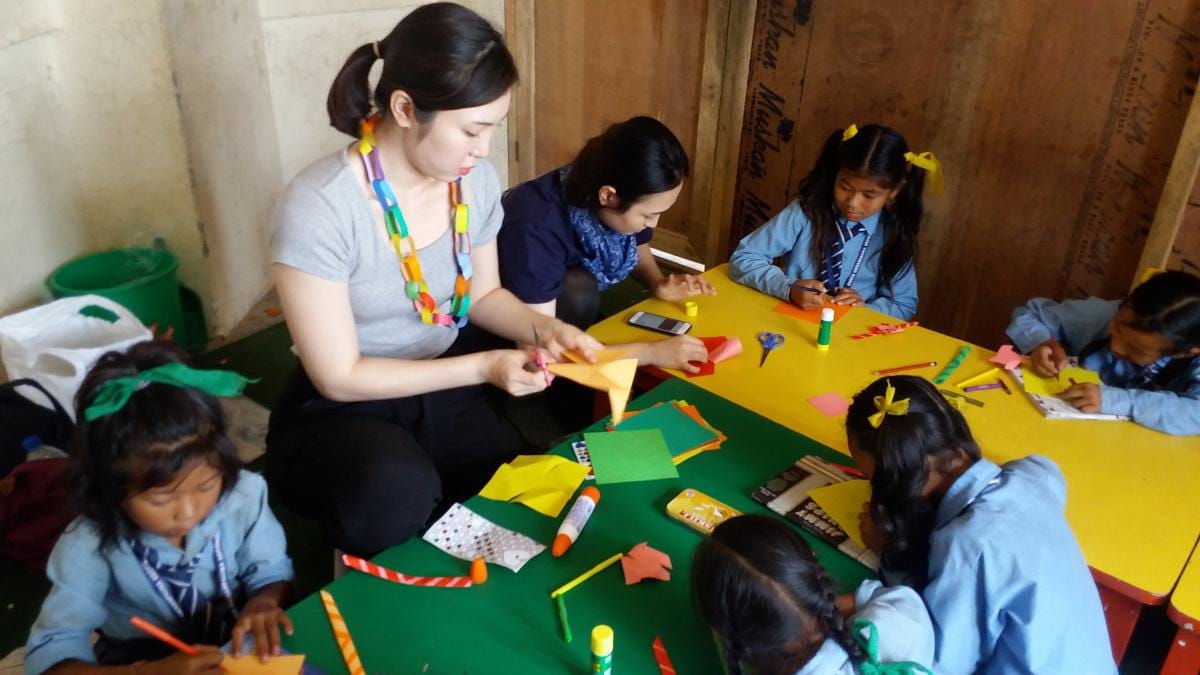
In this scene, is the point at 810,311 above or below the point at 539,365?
below

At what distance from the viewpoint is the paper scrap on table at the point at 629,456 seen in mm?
1656

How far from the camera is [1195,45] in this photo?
2.62 metres

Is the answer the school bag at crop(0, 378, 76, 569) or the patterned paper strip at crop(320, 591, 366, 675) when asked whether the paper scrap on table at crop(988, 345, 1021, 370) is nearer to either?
the patterned paper strip at crop(320, 591, 366, 675)

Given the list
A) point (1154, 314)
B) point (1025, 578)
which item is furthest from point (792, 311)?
point (1025, 578)

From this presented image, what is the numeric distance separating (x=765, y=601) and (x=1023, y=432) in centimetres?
99

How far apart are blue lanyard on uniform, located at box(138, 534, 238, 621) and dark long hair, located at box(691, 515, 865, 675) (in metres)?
0.79

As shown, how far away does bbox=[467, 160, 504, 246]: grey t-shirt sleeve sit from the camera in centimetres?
196

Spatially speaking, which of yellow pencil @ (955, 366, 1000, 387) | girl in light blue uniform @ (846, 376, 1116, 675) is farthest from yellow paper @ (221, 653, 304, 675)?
yellow pencil @ (955, 366, 1000, 387)

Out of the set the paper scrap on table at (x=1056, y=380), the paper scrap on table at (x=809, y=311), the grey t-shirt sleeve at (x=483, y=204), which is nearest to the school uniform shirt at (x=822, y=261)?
the paper scrap on table at (x=809, y=311)

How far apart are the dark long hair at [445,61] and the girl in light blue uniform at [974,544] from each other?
91cm

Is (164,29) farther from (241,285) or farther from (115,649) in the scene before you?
(115,649)

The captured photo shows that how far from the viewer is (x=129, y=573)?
1.35m

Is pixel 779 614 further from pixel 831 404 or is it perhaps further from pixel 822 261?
pixel 822 261

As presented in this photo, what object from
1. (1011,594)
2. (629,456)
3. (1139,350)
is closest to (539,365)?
(629,456)
